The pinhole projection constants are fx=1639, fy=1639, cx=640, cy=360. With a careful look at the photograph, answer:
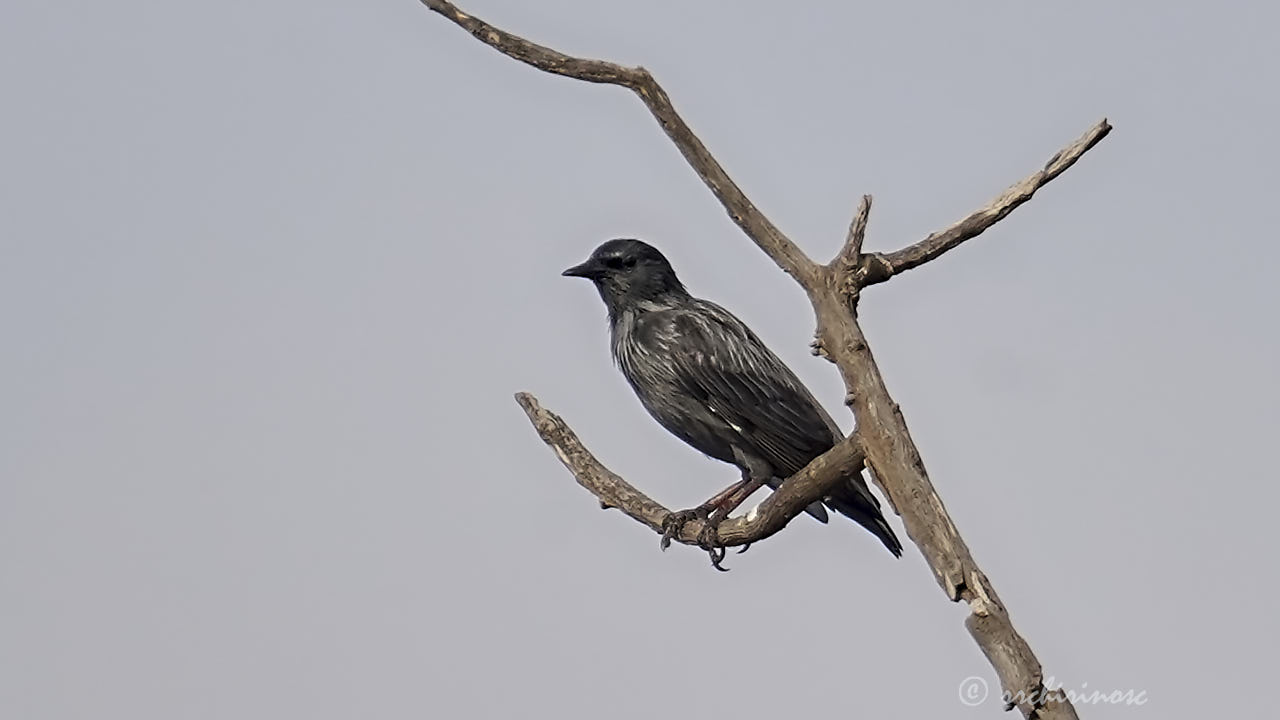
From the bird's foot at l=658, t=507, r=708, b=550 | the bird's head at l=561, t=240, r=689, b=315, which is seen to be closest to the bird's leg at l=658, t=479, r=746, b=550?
the bird's foot at l=658, t=507, r=708, b=550

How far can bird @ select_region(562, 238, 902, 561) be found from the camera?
7.07 m

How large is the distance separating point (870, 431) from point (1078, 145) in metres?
1.23

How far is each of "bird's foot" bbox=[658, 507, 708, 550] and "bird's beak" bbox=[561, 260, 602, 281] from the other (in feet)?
4.44

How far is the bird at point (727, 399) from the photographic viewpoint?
707 centimetres

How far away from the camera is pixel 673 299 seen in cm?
775

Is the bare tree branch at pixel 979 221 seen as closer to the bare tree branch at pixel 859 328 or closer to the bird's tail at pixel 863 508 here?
the bare tree branch at pixel 859 328

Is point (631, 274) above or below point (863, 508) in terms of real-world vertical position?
above

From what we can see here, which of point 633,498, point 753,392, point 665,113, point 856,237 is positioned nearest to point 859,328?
point 856,237

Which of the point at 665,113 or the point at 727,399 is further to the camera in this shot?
the point at 727,399

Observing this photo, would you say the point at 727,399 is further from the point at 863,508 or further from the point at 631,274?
the point at 631,274

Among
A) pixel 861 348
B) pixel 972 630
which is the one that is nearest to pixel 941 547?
pixel 972 630

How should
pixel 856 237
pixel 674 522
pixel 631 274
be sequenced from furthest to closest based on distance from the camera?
pixel 631 274 → pixel 674 522 → pixel 856 237

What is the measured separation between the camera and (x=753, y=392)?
7.15 meters

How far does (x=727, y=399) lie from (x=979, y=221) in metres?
1.78
